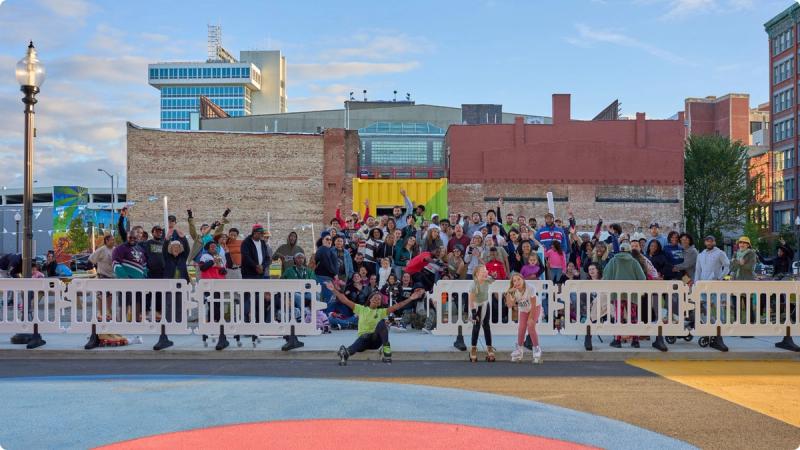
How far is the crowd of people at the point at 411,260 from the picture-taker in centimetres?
1331

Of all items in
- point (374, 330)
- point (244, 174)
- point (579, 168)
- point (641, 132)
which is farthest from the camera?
point (244, 174)

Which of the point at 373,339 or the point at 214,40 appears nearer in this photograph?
the point at 373,339

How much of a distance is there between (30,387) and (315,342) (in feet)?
16.3

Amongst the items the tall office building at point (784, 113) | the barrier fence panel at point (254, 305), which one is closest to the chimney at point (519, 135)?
the barrier fence panel at point (254, 305)

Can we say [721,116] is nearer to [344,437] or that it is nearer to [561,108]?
[561,108]

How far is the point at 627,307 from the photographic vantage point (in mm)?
12539

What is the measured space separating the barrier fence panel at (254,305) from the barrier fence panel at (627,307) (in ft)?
14.3

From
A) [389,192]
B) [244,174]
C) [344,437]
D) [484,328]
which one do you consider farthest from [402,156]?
[344,437]

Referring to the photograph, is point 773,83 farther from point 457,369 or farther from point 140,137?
point 457,369

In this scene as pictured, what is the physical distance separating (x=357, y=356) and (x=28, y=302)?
6.06 m

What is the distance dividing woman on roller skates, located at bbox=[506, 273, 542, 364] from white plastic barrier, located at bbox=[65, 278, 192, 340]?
5526 mm

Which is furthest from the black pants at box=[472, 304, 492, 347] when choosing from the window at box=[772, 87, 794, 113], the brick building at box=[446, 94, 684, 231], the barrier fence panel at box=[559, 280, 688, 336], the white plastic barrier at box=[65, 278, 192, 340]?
the window at box=[772, 87, 794, 113]

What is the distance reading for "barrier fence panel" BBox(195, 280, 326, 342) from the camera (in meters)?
12.5

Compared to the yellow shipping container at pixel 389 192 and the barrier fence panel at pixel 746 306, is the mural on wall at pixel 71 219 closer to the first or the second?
the yellow shipping container at pixel 389 192
